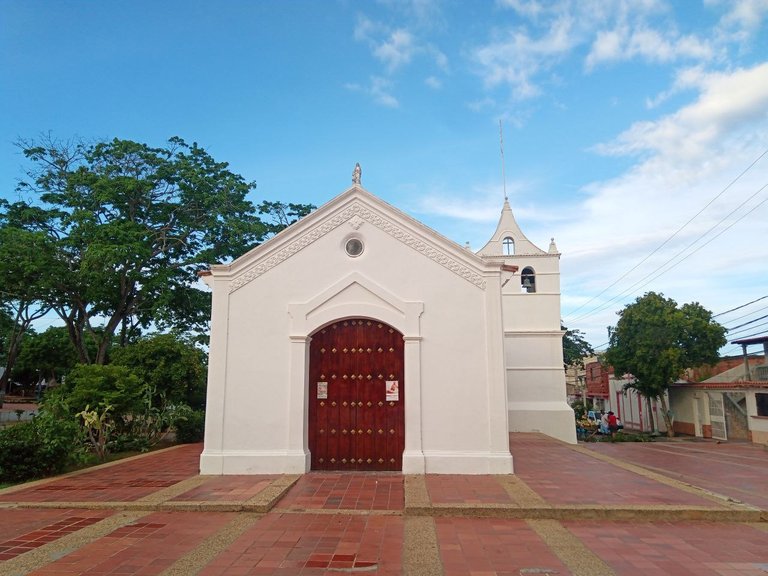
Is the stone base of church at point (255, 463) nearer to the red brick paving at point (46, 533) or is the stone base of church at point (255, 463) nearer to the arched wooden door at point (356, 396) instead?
the arched wooden door at point (356, 396)

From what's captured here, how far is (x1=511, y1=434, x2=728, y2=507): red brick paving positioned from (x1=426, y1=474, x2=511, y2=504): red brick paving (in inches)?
23.8

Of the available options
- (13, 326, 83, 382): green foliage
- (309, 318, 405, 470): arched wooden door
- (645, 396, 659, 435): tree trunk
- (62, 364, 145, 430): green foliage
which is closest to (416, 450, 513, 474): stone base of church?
(309, 318, 405, 470): arched wooden door

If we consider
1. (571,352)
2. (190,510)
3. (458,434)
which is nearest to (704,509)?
(458,434)

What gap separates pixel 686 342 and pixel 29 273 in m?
26.9

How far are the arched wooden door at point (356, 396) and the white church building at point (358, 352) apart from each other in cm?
2

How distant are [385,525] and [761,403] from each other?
69.6 feet

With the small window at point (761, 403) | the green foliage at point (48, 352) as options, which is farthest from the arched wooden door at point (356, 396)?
the green foliage at point (48, 352)

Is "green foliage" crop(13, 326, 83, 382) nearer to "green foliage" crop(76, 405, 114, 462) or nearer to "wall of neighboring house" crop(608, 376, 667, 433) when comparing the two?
"green foliage" crop(76, 405, 114, 462)

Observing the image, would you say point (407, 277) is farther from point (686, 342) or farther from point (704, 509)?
point (686, 342)

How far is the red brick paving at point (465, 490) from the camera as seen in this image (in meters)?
7.30

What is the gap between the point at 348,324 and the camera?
1000 cm

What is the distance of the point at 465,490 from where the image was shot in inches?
313

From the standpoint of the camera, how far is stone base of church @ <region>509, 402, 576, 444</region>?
18953mm

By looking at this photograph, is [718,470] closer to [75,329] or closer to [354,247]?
[354,247]
